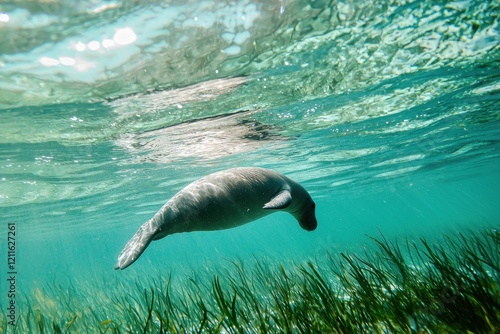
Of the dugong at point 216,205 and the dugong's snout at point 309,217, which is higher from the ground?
the dugong at point 216,205

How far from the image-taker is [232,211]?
5289 mm

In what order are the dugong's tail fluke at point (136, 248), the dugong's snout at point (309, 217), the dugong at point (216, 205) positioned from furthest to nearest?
the dugong's snout at point (309, 217)
the dugong at point (216, 205)
the dugong's tail fluke at point (136, 248)

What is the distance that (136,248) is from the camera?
15.3ft

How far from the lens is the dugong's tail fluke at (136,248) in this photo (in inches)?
174

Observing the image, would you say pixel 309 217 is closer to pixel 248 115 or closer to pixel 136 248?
pixel 136 248

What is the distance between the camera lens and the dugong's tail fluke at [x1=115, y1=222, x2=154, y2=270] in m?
4.41

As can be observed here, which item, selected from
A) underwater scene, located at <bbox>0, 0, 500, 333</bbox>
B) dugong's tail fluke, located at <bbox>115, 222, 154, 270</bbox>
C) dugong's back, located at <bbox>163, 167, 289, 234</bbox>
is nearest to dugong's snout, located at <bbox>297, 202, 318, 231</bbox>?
underwater scene, located at <bbox>0, 0, 500, 333</bbox>

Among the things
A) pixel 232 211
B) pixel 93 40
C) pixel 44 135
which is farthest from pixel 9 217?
pixel 232 211

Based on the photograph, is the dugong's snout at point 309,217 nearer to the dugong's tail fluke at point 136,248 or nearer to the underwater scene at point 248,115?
the underwater scene at point 248,115

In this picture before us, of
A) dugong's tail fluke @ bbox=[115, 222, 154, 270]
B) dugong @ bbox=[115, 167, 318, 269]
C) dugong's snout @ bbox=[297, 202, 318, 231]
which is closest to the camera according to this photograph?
dugong's tail fluke @ bbox=[115, 222, 154, 270]

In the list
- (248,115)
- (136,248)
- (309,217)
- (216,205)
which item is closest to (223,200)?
(216,205)

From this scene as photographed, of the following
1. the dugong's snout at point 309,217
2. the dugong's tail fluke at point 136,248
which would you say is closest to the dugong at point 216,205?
the dugong's tail fluke at point 136,248

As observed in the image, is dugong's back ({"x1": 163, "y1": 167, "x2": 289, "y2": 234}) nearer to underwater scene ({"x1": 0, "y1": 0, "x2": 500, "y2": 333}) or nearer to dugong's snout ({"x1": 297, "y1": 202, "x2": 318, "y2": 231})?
underwater scene ({"x1": 0, "y1": 0, "x2": 500, "y2": 333})

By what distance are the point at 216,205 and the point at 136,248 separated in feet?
4.54
